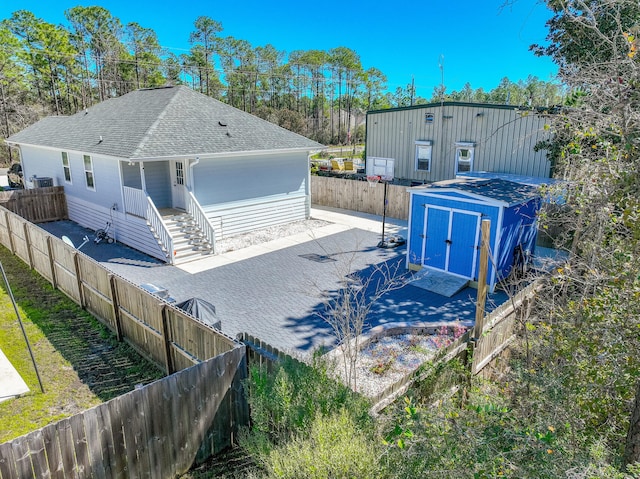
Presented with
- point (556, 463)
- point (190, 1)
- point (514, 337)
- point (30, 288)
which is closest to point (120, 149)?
point (30, 288)

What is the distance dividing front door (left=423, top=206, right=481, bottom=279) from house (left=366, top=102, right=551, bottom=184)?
743 centimetres

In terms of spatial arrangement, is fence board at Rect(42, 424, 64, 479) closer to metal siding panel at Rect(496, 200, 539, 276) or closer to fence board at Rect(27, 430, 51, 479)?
fence board at Rect(27, 430, 51, 479)

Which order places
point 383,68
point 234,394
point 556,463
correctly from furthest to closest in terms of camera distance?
point 383,68, point 234,394, point 556,463

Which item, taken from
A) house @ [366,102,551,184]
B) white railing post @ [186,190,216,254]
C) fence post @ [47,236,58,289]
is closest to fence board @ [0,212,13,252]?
fence post @ [47,236,58,289]

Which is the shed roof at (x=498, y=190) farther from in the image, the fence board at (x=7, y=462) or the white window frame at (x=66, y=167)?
the white window frame at (x=66, y=167)

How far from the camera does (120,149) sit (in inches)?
539

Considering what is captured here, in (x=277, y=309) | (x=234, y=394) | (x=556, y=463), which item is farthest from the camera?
(x=277, y=309)

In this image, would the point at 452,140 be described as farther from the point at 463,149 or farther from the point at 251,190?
the point at 251,190

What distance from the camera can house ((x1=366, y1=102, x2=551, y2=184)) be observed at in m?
17.5

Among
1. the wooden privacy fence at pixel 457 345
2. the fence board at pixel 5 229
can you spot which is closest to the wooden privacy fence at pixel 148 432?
the wooden privacy fence at pixel 457 345

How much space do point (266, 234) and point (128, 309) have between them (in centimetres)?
849

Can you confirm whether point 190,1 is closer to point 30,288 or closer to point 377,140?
point 377,140

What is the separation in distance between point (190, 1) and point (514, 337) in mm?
57061

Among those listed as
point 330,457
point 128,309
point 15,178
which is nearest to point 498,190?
point 128,309
